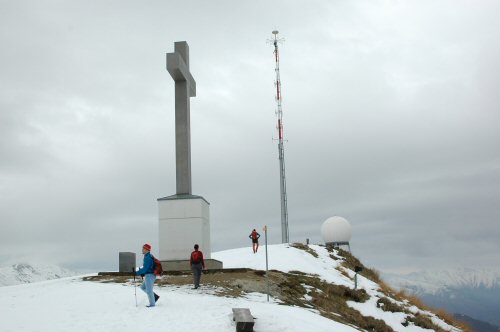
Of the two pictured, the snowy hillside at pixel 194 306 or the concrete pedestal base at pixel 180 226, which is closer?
the snowy hillside at pixel 194 306

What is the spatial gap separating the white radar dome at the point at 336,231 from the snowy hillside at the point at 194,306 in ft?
49.8

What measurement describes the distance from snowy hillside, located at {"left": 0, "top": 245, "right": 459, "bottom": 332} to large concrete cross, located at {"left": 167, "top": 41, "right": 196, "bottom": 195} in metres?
5.45

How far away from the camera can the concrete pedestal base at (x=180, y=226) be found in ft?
88.7

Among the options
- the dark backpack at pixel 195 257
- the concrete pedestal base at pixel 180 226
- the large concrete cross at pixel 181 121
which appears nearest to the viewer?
the dark backpack at pixel 195 257

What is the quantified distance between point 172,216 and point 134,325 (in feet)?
40.6

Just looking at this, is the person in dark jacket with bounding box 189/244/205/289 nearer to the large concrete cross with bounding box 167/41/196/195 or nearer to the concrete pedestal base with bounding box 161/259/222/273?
the concrete pedestal base with bounding box 161/259/222/273

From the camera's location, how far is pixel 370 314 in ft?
78.2

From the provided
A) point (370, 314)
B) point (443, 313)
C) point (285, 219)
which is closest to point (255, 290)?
point (370, 314)

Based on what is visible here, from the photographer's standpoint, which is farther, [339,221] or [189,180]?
[339,221]

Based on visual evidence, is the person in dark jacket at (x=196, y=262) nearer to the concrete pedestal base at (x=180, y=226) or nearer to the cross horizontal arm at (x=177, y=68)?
the concrete pedestal base at (x=180, y=226)

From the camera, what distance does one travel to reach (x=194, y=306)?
680 inches

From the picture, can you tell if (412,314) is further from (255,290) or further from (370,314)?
(255,290)

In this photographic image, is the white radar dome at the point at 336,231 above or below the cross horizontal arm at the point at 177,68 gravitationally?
below

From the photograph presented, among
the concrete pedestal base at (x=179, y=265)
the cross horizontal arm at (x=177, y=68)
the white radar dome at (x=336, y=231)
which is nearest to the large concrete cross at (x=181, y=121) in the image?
the cross horizontal arm at (x=177, y=68)
